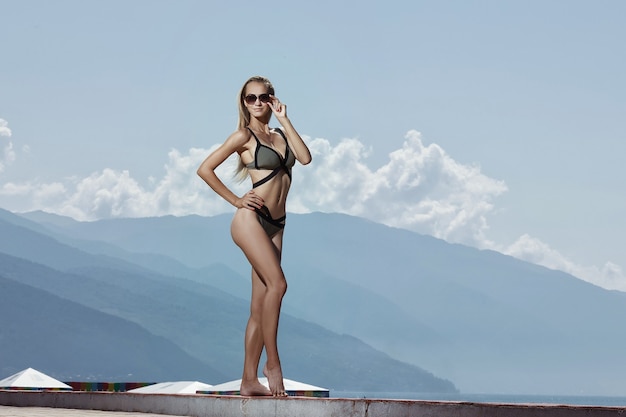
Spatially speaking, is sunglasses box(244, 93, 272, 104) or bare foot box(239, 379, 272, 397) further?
sunglasses box(244, 93, 272, 104)

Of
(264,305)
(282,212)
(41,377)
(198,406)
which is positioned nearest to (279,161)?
(282,212)

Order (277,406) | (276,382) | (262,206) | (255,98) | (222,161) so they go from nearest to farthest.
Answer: (277,406) → (276,382) → (262,206) → (222,161) → (255,98)

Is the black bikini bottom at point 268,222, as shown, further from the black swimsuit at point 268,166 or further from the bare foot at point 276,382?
the bare foot at point 276,382

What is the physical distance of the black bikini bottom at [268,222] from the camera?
11359 mm

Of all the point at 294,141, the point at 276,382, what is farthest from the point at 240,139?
the point at 276,382

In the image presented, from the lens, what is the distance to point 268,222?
11430mm

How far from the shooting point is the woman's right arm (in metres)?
11.6

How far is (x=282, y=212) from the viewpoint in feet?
38.0

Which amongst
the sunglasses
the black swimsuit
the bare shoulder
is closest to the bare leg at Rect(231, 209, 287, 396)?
the black swimsuit

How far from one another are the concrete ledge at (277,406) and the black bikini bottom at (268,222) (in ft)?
6.32

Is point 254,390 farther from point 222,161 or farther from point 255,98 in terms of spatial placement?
point 255,98

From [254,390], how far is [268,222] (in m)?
1.70

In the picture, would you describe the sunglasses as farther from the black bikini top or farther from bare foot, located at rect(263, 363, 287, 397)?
bare foot, located at rect(263, 363, 287, 397)

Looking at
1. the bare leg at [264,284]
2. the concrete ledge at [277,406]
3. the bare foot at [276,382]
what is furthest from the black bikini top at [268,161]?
the concrete ledge at [277,406]
